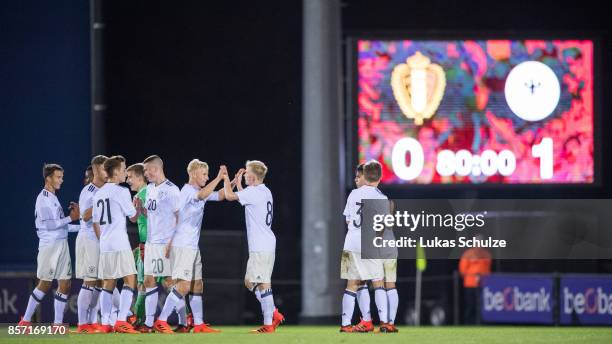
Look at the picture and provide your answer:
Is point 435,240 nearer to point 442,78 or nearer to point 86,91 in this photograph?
point 442,78

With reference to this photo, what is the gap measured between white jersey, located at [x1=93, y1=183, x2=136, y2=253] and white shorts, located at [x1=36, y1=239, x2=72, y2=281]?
33.9 inches

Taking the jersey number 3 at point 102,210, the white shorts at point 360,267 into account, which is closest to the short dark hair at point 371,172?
the white shorts at point 360,267

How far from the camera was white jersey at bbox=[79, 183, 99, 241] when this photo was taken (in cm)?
1588

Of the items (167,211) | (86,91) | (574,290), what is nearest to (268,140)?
(86,91)

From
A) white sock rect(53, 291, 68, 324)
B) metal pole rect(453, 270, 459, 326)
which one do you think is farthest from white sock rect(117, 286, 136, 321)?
metal pole rect(453, 270, 459, 326)

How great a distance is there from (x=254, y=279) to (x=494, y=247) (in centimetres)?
979

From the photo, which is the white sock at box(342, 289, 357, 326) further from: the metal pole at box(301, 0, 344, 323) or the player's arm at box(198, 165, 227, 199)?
the metal pole at box(301, 0, 344, 323)

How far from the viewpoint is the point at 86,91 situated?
21.4m

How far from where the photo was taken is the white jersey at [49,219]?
16.0 metres

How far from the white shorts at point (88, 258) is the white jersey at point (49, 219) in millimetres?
262

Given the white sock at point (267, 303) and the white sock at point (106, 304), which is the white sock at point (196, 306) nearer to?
the white sock at point (267, 303)

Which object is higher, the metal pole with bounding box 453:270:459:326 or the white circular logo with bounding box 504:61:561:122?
the white circular logo with bounding box 504:61:561:122

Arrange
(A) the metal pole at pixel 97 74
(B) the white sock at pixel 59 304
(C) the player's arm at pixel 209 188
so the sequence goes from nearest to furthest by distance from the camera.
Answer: (C) the player's arm at pixel 209 188
(B) the white sock at pixel 59 304
(A) the metal pole at pixel 97 74

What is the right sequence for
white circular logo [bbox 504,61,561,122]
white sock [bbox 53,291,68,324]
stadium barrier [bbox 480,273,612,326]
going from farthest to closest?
1. white circular logo [bbox 504,61,561,122]
2. stadium barrier [bbox 480,273,612,326]
3. white sock [bbox 53,291,68,324]
